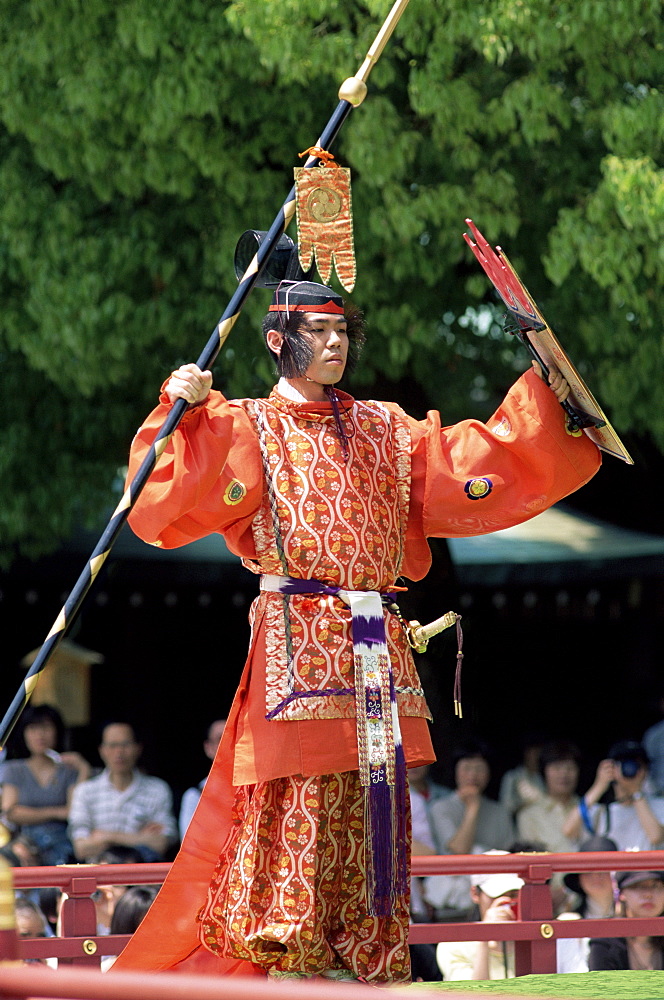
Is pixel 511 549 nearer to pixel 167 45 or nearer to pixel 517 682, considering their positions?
pixel 517 682

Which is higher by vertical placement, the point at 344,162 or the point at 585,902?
the point at 344,162

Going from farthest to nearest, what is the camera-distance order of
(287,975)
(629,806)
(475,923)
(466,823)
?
(466,823), (629,806), (475,923), (287,975)

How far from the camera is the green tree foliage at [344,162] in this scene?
555 cm

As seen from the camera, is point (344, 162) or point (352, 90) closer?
point (352, 90)

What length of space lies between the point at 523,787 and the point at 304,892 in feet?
11.3

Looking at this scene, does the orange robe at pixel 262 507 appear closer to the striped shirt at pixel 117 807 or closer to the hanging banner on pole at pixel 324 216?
the hanging banner on pole at pixel 324 216

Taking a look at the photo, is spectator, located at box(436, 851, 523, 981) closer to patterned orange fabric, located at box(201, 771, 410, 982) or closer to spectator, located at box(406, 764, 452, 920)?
spectator, located at box(406, 764, 452, 920)

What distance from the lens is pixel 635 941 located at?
190 inches

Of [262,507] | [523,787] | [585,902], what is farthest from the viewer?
[523,787]

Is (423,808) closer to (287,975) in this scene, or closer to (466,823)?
(466,823)

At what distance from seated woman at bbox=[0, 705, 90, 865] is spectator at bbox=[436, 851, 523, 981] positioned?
179 cm

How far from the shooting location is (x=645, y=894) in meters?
4.94

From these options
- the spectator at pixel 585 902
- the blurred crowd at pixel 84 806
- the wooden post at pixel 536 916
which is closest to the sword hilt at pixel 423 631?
the wooden post at pixel 536 916

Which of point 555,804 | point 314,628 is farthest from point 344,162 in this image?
point 314,628
